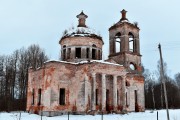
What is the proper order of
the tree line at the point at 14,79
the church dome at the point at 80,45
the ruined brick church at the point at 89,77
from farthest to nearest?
1. the tree line at the point at 14,79
2. the church dome at the point at 80,45
3. the ruined brick church at the point at 89,77

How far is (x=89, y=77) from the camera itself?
22203 mm

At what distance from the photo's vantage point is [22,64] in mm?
36250

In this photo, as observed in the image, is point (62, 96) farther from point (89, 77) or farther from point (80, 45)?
point (80, 45)

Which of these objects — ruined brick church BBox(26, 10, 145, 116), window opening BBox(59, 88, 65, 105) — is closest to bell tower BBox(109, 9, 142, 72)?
ruined brick church BBox(26, 10, 145, 116)

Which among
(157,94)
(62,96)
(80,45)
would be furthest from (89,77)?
(157,94)

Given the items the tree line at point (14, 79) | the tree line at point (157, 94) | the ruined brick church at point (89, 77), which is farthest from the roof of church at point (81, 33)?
the tree line at point (157, 94)

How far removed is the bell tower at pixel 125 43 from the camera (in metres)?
27.3

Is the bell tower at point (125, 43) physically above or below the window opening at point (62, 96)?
above

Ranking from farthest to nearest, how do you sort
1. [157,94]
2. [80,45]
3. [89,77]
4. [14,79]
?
1. [157,94]
2. [14,79]
3. [80,45]
4. [89,77]

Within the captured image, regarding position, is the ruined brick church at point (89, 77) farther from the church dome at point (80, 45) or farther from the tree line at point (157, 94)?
the tree line at point (157, 94)

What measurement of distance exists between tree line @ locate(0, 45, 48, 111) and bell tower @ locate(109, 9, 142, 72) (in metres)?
11.9

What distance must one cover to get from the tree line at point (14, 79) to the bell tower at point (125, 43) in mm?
11886

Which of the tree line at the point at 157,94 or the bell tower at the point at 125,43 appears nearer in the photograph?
the bell tower at the point at 125,43

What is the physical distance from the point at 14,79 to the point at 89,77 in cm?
1600
